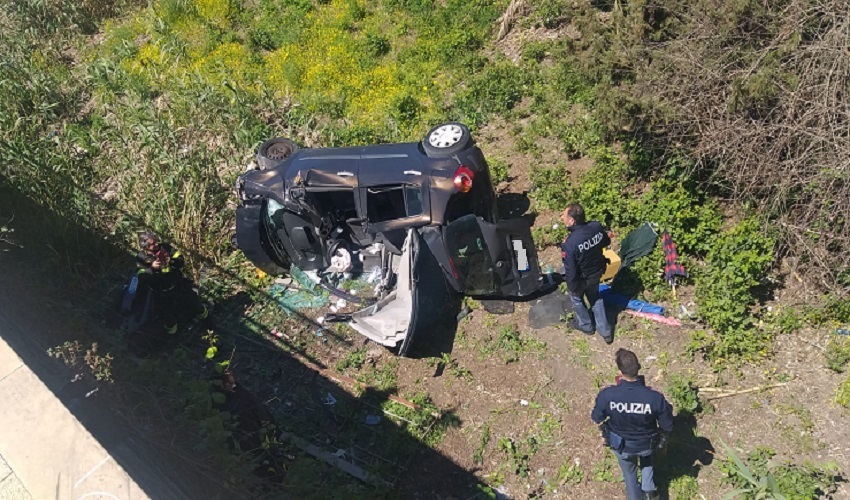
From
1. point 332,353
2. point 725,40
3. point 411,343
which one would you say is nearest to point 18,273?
point 332,353

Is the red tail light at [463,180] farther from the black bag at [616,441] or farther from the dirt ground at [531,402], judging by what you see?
the black bag at [616,441]

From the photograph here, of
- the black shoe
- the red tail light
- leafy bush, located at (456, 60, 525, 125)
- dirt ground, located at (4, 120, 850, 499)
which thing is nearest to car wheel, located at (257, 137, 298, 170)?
dirt ground, located at (4, 120, 850, 499)

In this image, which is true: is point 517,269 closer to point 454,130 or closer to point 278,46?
point 454,130

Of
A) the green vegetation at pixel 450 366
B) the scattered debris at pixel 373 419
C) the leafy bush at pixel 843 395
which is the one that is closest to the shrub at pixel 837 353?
the leafy bush at pixel 843 395

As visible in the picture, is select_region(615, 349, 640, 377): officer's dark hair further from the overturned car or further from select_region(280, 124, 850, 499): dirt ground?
the overturned car

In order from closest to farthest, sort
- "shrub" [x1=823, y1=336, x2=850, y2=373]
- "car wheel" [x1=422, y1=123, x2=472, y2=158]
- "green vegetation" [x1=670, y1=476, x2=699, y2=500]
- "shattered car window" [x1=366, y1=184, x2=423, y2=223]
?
"green vegetation" [x1=670, y1=476, x2=699, y2=500] < "shrub" [x1=823, y1=336, x2=850, y2=373] < "shattered car window" [x1=366, y1=184, x2=423, y2=223] < "car wheel" [x1=422, y1=123, x2=472, y2=158]

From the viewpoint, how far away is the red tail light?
8094 millimetres

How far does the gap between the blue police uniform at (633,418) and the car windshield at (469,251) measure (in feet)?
8.59

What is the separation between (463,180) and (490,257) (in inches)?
37.7

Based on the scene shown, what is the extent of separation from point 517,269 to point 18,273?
269 inches

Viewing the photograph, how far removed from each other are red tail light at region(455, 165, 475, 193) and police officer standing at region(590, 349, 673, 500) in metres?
3.03

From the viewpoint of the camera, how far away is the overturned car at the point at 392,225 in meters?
8.00

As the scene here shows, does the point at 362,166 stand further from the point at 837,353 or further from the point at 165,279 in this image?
the point at 837,353

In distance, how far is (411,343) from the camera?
804cm
